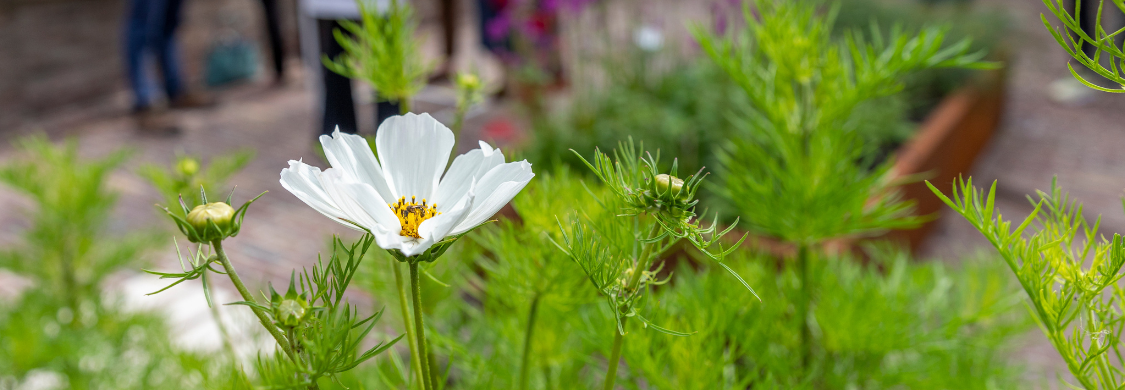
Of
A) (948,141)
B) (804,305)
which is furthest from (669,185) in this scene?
(948,141)

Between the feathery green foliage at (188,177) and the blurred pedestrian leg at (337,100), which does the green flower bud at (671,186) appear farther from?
the blurred pedestrian leg at (337,100)

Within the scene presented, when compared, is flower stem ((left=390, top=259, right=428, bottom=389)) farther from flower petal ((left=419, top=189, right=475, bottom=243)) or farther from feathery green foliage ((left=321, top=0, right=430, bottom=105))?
feathery green foliage ((left=321, top=0, right=430, bottom=105))

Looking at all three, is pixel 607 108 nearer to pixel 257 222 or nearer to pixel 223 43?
pixel 257 222

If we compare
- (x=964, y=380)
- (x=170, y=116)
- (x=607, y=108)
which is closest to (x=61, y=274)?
(x=964, y=380)

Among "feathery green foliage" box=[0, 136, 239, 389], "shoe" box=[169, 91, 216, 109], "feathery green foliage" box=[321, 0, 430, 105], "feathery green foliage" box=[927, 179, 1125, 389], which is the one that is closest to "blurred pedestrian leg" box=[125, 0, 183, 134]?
"shoe" box=[169, 91, 216, 109]

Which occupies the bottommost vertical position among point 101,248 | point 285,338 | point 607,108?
point 607,108

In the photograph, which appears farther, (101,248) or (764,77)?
(101,248)

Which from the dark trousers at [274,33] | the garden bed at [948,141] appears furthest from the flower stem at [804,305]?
the dark trousers at [274,33]
